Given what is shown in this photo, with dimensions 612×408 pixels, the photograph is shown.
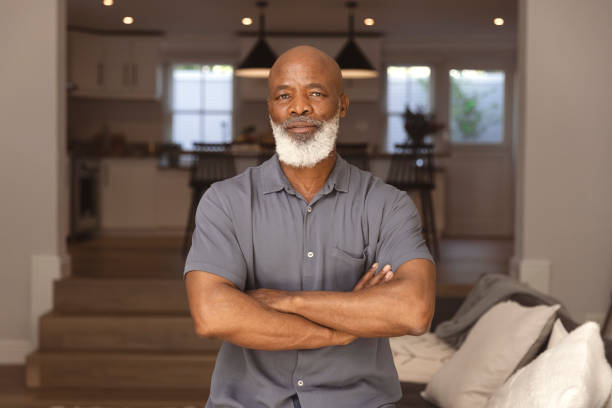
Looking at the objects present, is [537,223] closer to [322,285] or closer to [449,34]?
[322,285]

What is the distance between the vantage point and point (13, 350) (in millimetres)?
4344

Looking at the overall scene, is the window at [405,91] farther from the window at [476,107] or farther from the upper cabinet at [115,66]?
the upper cabinet at [115,66]

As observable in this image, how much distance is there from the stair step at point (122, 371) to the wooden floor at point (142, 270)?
0.21 ft

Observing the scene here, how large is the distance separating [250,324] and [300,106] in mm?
485

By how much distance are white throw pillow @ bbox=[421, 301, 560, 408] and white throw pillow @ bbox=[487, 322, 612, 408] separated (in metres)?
0.42

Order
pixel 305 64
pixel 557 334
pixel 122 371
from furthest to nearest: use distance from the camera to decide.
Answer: pixel 122 371 < pixel 557 334 < pixel 305 64

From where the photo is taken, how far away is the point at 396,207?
1.65m

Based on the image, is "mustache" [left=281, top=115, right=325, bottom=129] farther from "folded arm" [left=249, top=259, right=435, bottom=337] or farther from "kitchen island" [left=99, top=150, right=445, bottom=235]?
"kitchen island" [left=99, top=150, right=445, bottom=235]

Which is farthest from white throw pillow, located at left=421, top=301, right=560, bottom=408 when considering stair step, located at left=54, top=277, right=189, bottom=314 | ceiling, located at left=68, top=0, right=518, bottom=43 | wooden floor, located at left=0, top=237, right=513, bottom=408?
ceiling, located at left=68, top=0, right=518, bottom=43

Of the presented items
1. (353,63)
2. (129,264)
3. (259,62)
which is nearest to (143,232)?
(129,264)

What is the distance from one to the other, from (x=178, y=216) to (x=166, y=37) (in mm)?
2216

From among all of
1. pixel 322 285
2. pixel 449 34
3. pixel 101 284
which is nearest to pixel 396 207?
pixel 322 285

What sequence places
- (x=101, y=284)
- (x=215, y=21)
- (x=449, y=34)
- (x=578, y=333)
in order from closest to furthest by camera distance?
(x=578, y=333)
(x=101, y=284)
(x=215, y=21)
(x=449, y=34)

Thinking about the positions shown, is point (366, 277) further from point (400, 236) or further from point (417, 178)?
point (417, 178)
